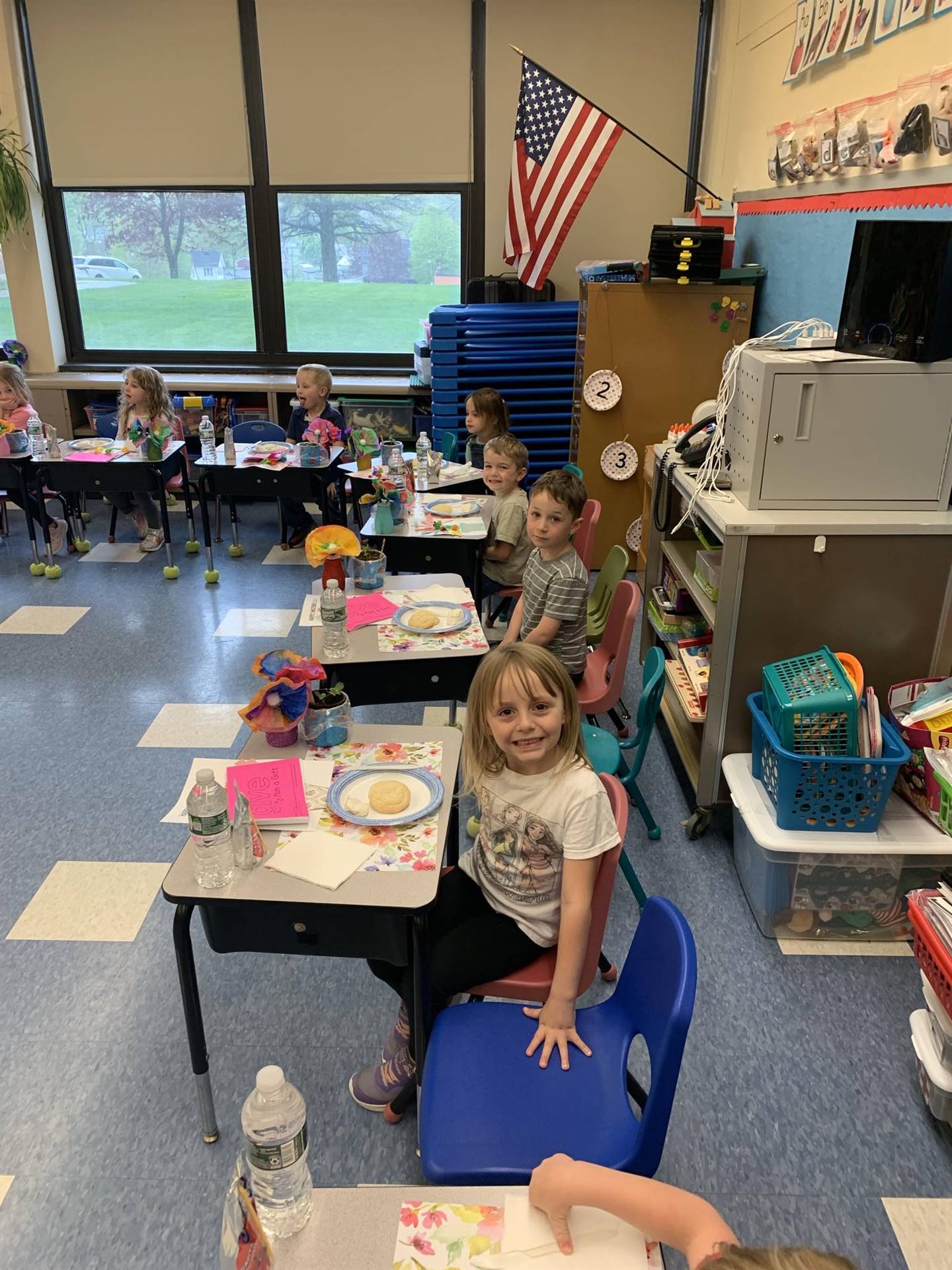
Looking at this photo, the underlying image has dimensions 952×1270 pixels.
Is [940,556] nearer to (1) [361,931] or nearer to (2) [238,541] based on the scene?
(1) [361,931]

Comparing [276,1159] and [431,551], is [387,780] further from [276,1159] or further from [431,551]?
[431,551]

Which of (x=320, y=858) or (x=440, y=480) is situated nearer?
(x=320, y=858)

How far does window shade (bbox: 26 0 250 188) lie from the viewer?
233 inches

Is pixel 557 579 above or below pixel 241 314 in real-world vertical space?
below

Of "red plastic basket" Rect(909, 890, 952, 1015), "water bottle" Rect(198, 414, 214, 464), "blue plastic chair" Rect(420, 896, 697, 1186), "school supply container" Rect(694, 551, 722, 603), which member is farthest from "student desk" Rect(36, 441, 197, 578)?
"red plastic basket" Rect(909, 890, 952, 1015)

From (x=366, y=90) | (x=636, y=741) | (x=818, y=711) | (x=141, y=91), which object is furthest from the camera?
(x=141, y=91)

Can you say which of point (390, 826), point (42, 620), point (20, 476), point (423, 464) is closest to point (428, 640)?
point (390, 826)

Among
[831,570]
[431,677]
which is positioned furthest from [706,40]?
[431,677]

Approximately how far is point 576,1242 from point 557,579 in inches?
81.4

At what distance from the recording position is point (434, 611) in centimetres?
284

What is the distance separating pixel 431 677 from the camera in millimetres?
2617

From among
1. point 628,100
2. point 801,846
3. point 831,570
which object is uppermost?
point 628,100

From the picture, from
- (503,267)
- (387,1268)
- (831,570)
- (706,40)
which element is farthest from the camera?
(503,267)

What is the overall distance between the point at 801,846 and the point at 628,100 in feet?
17.0
